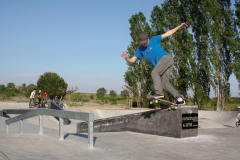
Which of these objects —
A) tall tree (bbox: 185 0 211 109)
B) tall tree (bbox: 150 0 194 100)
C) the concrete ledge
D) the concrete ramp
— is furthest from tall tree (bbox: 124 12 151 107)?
the concrete ledge

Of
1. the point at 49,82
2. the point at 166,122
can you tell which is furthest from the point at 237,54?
the point at 49,82

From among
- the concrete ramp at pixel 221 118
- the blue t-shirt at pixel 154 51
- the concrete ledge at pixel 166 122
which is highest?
the blue t-shirt at pixel 154 51

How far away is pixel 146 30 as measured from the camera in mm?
30172

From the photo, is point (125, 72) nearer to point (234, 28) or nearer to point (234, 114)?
point (234, 28)

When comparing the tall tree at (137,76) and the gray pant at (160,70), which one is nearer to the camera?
the gray pant at (160,70)

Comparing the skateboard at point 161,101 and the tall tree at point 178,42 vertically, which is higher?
the tall tree at point 178,42

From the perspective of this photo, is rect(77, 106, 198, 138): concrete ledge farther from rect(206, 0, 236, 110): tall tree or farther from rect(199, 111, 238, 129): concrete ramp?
rect(206, 0, 236, 110): tall tree

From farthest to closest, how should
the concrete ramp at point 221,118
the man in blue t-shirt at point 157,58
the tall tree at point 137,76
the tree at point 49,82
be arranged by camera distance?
the tree at point 49,82 < the tall tree at point 137,76 < the concrete ramp at point 221,118 < the man in blue t-shirt at point 157,58

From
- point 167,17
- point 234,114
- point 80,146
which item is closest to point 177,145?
point 80,146

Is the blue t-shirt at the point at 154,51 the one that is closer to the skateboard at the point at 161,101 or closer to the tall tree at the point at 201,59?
the skateboard at the point at 161,101

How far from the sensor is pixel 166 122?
277 inches

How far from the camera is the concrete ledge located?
672 cm

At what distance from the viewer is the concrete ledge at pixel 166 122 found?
672 centimetres

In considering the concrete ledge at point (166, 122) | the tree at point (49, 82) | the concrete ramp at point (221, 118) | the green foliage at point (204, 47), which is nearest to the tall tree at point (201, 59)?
the green foliage at point (204, 47)
